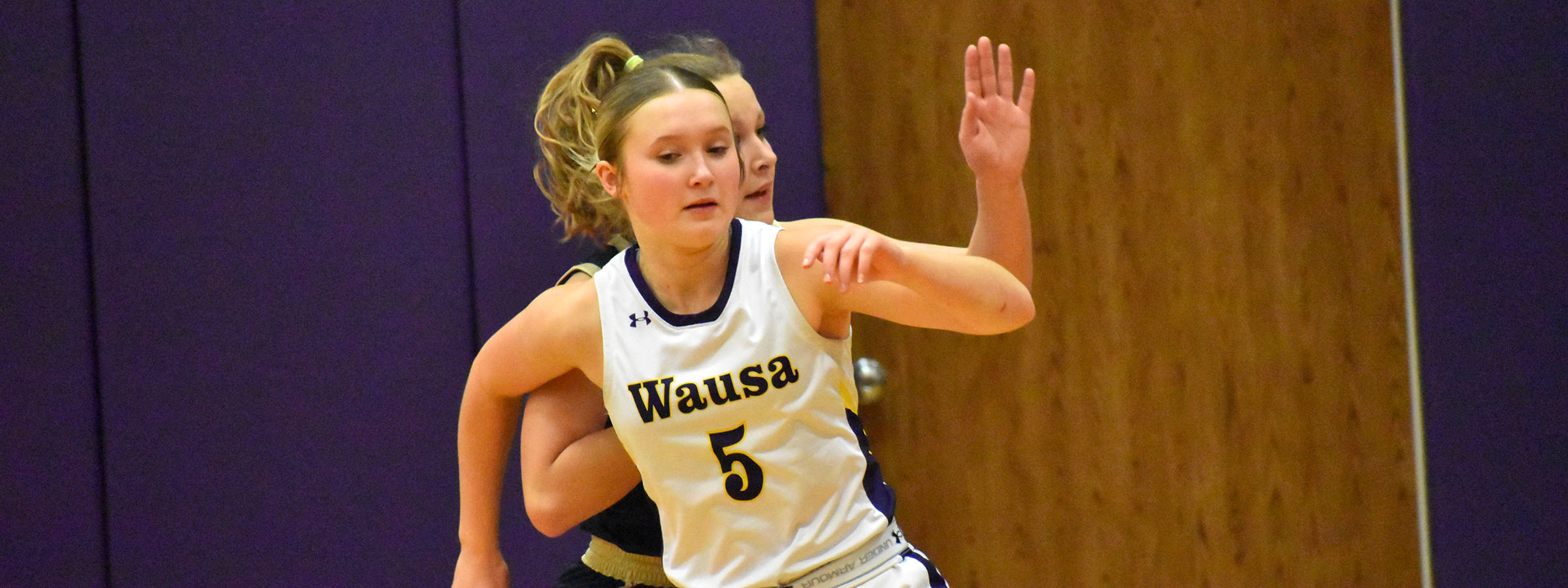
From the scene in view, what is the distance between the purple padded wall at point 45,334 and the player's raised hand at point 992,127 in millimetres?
1800

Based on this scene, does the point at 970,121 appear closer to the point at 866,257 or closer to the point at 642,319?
the point at 866,257

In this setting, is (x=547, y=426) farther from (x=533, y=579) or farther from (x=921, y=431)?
(x=921, y=431)

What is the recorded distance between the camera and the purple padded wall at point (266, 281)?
7.52 feet

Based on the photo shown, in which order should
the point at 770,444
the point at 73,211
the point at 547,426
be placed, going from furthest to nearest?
the point at 73,211, the point at 547,426, the point at 770,444

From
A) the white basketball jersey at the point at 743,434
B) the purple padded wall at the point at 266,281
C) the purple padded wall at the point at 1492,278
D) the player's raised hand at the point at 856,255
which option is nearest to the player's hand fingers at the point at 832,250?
the player's raised hand at the point at 856,255

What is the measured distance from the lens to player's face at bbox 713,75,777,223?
179 cm

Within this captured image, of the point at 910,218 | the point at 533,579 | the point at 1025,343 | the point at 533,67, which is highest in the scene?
the point at 533,67

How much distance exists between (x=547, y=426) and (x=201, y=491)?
42.7 inches

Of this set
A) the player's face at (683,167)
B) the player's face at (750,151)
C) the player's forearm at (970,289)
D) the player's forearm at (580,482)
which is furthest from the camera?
the player's face at (750,151)

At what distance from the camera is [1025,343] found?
2564 millimetres

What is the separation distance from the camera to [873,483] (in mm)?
1517

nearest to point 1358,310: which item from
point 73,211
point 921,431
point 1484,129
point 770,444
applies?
point 1484,129

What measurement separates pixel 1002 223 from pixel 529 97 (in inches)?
46.6

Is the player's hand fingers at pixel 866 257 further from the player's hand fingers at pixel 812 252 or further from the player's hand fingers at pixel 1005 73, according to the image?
the player's hand fingers at pixel 1005 73
